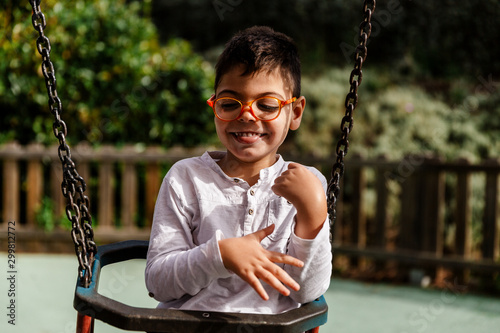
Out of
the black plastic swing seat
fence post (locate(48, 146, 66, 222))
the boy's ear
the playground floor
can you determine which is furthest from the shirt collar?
fence post (locate(48, 146, 66, 222))

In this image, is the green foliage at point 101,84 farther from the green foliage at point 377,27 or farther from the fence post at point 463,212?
the green foliage at point 377,27

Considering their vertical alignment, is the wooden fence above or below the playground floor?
above

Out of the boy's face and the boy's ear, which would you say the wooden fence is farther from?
the boy's face

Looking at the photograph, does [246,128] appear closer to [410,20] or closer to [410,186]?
[410,186]

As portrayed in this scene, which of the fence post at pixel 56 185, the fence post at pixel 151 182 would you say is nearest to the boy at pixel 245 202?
the fence post at pixel 151 182

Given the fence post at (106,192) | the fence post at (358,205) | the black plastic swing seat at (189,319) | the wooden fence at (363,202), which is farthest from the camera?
the fence post at (106,192)

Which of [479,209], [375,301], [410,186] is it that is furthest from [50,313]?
[479,209]

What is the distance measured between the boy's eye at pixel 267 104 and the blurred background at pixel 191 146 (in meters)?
3.20

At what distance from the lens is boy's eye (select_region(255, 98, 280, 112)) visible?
1687mm

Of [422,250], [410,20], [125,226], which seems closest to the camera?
[422,250]

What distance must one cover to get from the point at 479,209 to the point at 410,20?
4.47 metres

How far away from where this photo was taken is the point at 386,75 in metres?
7.31

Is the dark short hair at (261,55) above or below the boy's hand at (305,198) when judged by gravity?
above

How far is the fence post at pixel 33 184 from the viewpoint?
514 cm
